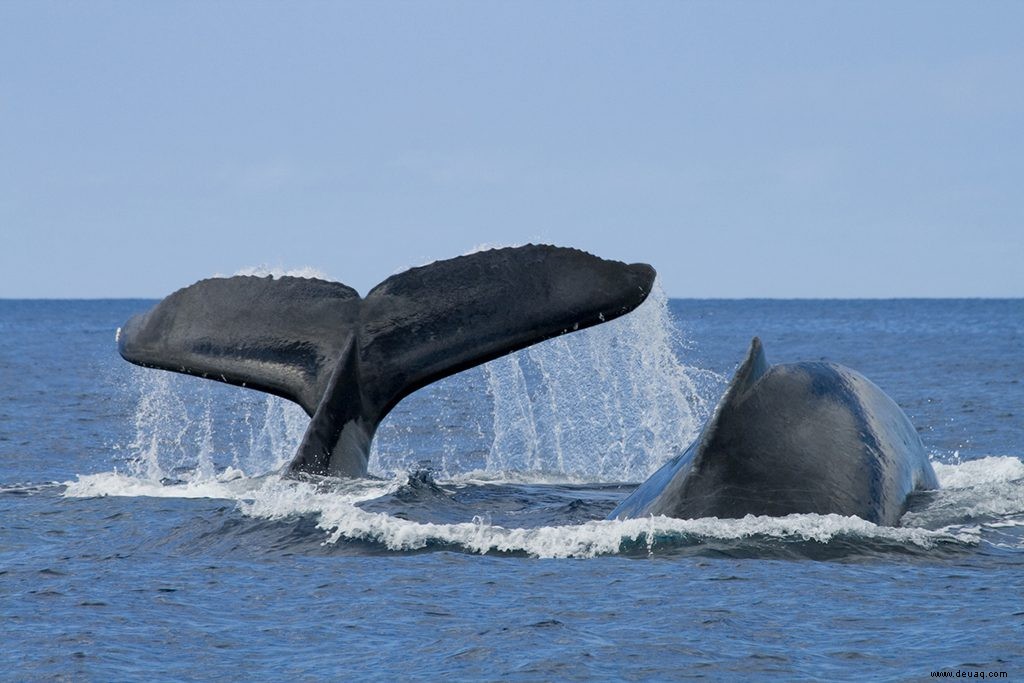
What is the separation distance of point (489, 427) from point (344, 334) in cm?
1627

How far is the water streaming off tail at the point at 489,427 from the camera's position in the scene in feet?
43.5

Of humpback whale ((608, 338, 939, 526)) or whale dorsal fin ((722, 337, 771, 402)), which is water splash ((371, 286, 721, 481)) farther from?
humpback whale ((608, 338, 939, 526))

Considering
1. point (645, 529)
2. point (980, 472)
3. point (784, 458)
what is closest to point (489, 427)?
point (980, 472)

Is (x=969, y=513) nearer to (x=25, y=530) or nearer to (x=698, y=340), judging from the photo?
(x=25, y=530)

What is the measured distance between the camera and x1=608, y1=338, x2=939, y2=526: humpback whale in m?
9.07

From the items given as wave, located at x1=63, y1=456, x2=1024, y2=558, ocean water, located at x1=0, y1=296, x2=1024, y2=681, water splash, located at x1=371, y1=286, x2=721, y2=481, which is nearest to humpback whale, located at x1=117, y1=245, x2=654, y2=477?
wave, located at x1=63, y1=456, x2=1024, y2=558

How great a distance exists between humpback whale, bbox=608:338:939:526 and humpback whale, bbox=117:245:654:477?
1509 millimetres

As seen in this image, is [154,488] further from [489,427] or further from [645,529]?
[489,427]

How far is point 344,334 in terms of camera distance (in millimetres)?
10953

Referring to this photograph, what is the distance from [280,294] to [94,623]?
10.6 feet

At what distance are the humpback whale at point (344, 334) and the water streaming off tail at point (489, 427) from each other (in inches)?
26.9

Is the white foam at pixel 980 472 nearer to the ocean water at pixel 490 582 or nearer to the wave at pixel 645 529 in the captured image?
the ocean water at pixel 490 582

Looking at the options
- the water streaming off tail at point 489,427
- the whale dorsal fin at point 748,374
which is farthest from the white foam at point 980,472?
the whale dorsal fin at point 748,374

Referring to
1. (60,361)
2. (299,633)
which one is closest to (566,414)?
(60,361)
